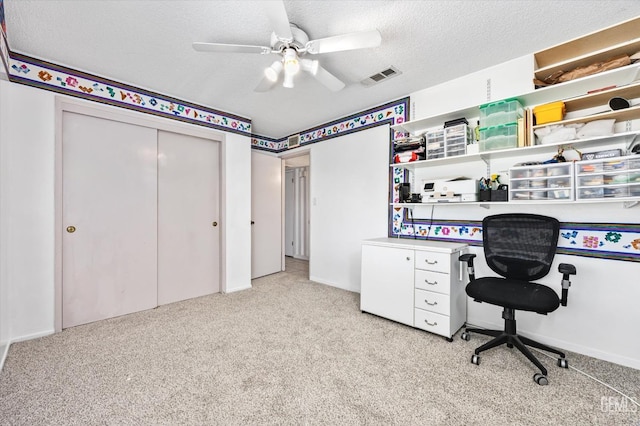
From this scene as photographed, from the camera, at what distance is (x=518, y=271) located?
2.10 metres

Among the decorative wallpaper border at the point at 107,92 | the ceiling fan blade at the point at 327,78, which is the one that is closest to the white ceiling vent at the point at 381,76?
the ceiling fan blade at the point at 327,78

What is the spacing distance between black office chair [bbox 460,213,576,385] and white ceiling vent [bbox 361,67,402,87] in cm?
160

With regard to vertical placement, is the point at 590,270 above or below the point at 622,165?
below

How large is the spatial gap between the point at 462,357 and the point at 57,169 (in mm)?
3744

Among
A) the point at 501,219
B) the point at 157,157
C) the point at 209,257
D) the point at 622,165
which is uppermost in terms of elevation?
the point at 157,157

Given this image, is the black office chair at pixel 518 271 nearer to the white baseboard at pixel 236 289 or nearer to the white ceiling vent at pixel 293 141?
the white baseboard at pixel 236 289

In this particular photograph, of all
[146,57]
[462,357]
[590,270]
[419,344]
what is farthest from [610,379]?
[146,57]

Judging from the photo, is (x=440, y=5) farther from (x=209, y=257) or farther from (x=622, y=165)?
(x=209, y=257)

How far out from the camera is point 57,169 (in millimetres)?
2365

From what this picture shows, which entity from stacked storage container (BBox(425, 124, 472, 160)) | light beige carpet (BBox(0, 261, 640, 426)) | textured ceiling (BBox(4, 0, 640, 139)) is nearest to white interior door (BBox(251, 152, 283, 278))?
textured ceiling (BBox(4, 0, 640, 139))

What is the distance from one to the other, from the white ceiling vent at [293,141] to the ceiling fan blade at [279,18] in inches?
103

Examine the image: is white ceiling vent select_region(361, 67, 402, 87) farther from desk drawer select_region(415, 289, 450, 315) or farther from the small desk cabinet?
desk drawer select_region(415, 289, 450, 315)

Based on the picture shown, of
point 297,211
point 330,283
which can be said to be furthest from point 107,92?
point 297,211

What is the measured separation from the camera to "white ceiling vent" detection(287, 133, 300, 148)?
14.3 ft
